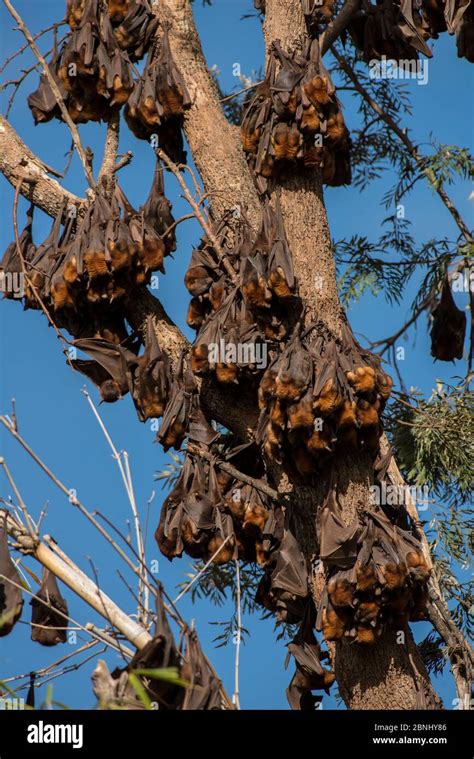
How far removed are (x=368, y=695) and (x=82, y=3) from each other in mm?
4350

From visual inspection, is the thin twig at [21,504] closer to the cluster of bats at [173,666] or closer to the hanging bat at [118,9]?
the cluster of bats at [173,666]

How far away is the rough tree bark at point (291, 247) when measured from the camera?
5008 millimetres

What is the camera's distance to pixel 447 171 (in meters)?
7.69

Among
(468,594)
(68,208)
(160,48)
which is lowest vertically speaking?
(468,594)

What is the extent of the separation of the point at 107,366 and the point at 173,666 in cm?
247

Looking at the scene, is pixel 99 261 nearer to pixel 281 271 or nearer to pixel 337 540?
pixel 281 271

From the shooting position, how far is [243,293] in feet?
17.6

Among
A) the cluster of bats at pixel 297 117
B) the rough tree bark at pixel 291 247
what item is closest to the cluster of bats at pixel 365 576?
the rough tree bark at pixel 291 247

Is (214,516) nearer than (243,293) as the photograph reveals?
No

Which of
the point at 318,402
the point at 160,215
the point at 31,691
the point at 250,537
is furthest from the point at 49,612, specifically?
the point at 160,215

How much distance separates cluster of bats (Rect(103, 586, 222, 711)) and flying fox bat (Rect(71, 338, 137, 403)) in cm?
238

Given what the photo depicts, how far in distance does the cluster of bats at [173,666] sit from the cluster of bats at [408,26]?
4.28 meters
